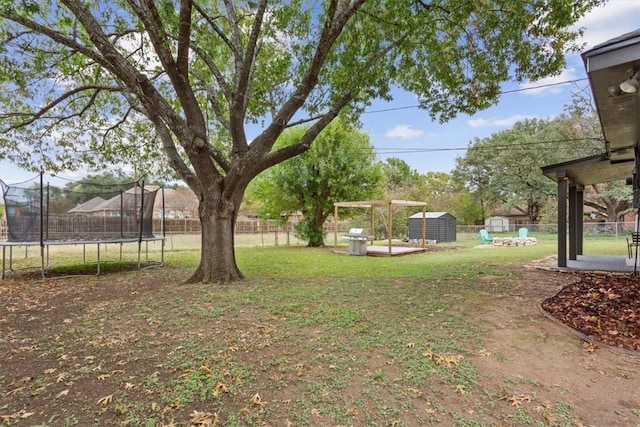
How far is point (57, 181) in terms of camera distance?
9.37 m

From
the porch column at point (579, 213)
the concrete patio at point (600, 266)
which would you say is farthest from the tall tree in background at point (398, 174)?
the concrete patio at point (600, 266)

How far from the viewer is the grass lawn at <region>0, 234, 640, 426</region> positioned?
2.38 m

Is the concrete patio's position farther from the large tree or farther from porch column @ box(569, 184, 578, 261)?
the large tree

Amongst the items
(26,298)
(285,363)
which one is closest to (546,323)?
(285,363)

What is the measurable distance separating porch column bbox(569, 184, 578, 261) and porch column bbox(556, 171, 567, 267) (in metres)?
1.51

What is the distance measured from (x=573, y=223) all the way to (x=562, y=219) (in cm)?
209

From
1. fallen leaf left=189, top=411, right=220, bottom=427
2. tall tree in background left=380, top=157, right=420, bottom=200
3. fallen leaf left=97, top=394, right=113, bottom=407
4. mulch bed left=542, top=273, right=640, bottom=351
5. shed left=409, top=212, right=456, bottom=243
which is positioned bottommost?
fallen leaf left=189, top=411, right=220, bottom=427

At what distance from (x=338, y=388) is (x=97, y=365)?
2044 millimetres

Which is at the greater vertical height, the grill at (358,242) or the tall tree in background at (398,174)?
the tall tree in background at (398,174)

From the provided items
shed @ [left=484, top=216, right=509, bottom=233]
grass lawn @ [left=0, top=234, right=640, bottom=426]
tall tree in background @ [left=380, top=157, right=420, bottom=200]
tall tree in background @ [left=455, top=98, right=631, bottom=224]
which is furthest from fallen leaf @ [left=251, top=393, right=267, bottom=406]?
shed @ [left=484, top=216, right=509, bottom=233]

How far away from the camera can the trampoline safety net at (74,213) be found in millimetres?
7609

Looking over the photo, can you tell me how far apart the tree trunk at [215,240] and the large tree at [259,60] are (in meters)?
0.02

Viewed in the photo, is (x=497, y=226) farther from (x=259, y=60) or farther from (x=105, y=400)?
(x=105, y=400)

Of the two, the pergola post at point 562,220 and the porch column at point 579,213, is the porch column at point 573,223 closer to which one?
the porch column at point 579,213
